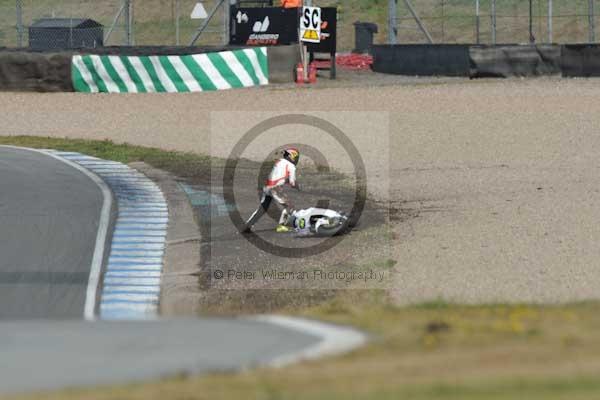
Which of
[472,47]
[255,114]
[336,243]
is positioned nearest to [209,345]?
[336,243]

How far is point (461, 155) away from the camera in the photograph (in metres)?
24.5

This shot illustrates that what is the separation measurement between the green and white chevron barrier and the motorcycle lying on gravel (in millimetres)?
17781

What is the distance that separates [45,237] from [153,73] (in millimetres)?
18425

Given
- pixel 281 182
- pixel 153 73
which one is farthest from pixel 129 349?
pixel 153 73

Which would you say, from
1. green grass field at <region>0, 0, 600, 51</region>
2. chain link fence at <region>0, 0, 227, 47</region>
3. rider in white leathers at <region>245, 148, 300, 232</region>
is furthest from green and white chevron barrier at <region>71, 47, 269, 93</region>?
rider in white leathers at <region>245, 148, 300, 232</region>

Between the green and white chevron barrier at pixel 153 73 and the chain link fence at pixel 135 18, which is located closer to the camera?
the green and white chevron barrier at pixel 153 73

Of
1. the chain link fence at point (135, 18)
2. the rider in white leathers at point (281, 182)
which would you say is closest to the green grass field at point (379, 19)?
the chain link fence at point (135, 18)

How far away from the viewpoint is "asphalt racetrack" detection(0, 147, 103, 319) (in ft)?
43.6

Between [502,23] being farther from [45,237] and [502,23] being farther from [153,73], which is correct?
[45,237]

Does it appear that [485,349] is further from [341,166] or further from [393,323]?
[341,166]

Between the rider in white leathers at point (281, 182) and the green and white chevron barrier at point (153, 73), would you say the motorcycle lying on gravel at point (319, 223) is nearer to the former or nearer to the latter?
A: the rider in white leathers at point (281, 182)

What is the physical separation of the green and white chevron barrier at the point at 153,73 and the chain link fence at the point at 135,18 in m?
16.1

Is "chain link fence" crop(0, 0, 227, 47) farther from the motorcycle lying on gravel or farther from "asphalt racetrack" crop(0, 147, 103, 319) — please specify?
the motorcycle lying on gravel

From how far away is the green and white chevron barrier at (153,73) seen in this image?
112 ft
